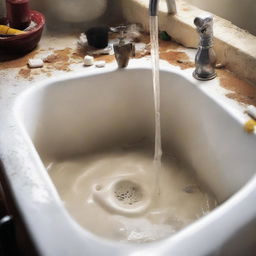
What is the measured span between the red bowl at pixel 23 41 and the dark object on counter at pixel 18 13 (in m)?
0.04

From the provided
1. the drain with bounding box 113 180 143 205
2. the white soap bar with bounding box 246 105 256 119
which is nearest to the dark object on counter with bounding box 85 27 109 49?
the drain with bounding box 113 180 143 205

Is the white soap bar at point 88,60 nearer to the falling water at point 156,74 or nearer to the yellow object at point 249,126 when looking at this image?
the falling water at point 156,74

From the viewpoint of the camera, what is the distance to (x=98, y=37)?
48.9 inches

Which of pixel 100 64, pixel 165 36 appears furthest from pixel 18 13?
pixel 165 36

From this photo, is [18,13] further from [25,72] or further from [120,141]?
[120,141]

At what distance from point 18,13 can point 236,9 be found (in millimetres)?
947

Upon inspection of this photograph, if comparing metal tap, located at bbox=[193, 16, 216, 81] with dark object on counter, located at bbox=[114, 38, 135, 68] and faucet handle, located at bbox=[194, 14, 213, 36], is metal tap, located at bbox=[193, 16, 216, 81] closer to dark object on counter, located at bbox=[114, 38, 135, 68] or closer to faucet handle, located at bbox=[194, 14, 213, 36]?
faucet handle, located at bbox=[194, 14, 213, 36]

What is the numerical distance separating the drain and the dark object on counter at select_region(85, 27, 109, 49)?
448 millimetres

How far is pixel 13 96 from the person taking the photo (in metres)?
1.01

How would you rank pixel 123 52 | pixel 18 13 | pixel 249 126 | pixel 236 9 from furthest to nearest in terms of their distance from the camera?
pixel 236 9 → pixel 18 13 → pixel 123 52 → pixel 249 126

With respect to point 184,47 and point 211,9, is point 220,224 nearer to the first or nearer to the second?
point 184,47

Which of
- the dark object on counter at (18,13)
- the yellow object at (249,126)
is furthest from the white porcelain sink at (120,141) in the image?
the dark object on counter at (18,13)

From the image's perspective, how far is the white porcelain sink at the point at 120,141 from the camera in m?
0.59

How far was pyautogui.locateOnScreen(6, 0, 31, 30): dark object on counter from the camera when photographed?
1199mm
